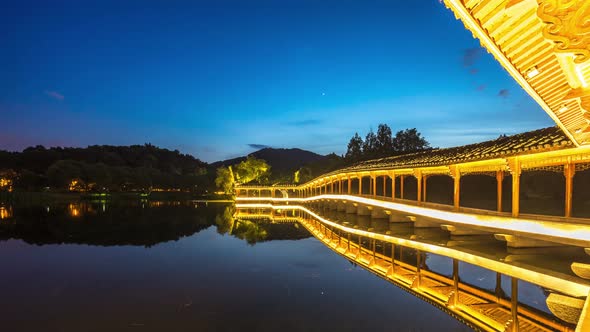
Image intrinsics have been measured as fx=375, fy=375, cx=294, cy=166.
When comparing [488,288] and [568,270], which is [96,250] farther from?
[568,270]

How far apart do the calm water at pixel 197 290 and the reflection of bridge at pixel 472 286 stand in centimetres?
30

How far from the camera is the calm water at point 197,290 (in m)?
6.72

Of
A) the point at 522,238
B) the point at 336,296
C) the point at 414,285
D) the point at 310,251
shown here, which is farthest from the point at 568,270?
the point at 310,251

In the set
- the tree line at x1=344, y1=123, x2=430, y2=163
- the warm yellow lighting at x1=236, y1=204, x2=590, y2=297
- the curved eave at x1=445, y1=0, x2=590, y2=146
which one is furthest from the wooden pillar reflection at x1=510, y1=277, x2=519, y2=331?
the tree line at x1=344, y1=123, x2=430, y2=163

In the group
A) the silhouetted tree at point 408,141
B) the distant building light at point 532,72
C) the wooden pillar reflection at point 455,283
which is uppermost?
the silhouetted tree at point 408,141

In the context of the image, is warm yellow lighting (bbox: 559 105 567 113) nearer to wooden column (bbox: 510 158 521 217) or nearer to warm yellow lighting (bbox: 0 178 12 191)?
wooden column (bbox: 510 158 521 217)

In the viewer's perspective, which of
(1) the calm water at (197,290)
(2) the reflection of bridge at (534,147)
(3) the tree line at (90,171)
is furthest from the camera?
(3) the tree line at (90,171)

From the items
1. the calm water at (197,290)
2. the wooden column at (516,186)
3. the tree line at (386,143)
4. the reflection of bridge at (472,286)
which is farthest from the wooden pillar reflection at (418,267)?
the tree line at (386,143)

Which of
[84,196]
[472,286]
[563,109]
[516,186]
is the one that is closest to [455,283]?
[472,286]

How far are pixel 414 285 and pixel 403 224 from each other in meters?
12.6

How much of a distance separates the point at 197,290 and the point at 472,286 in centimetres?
632

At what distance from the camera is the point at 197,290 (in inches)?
359

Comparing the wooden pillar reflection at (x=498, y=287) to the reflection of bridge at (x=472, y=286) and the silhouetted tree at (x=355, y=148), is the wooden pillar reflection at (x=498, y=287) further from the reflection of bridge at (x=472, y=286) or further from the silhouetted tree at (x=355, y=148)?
the silhouetted tree at (x=355, y=148)

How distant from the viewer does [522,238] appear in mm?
11445
